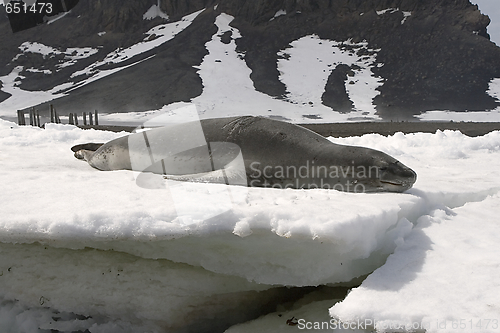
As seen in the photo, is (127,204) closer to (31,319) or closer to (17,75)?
(31,319)

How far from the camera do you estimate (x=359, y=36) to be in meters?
40.9

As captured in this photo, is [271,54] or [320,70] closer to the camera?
[320,70]

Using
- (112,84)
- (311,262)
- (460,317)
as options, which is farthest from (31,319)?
(112,84)

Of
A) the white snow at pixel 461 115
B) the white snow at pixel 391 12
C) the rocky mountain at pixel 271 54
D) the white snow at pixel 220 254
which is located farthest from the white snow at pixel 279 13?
the white snow at pixel 220 254

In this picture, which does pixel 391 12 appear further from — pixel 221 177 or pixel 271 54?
pixel 221 177

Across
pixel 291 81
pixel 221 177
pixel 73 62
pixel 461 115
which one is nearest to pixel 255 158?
pixel 221 177

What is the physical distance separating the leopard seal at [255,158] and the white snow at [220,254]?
50cm

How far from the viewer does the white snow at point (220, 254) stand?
1504mm

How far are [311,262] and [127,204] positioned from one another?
0.94m

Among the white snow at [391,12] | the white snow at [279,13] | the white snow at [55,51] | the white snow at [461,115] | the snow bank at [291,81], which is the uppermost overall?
the white snow at [279,13]

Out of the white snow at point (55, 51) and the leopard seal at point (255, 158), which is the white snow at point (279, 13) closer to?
the white snow at point (55, 51)

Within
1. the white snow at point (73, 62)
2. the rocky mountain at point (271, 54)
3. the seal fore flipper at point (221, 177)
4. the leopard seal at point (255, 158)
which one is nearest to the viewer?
the seal fore flipper at point (221, 177)

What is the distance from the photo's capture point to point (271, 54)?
127 feet

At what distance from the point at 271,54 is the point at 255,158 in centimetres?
3741
